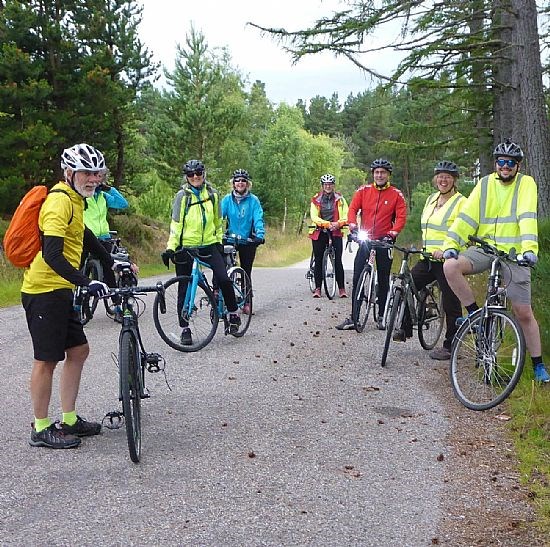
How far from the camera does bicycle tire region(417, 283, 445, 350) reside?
320 inches

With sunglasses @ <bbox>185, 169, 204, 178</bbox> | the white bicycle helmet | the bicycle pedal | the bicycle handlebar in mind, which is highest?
sunglasses @ <bbox>185, 169, 204, 178</bbox>

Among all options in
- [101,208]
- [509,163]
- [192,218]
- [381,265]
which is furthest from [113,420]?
[381,265]

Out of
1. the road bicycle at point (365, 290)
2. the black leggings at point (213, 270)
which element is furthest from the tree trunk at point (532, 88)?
the black leggings at point (213, 270)

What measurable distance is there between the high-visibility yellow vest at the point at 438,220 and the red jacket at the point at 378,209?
125 centimetres

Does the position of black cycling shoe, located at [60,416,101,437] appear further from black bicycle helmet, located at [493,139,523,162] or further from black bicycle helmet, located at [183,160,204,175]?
black bicycle helmet, located at [493,139,523,162]

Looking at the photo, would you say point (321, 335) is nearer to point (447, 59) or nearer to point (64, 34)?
point (447, 59)

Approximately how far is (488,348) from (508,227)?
1077 millimetres

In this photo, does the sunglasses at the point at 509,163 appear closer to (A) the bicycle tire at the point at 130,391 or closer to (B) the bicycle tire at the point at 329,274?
(A) the bicycle tire at the point at 130,391

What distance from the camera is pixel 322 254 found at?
42.2 feet

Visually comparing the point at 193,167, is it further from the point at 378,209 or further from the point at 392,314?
the point at 392,314

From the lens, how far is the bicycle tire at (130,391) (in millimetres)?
4641

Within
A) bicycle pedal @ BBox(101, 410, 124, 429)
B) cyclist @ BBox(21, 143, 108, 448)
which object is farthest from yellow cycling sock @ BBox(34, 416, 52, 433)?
bicycle pedal @ BBox(101, 410, 124, 429)

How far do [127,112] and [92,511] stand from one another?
68.5 feet

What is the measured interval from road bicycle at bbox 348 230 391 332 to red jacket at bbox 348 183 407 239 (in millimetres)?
409
